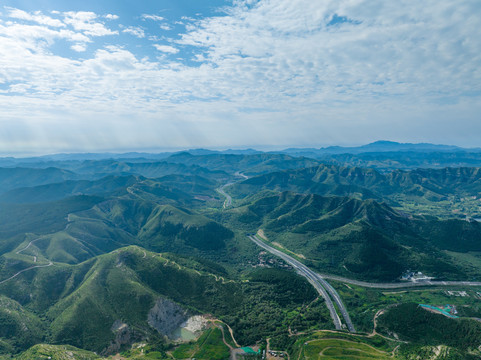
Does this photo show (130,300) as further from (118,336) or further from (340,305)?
(340,305)

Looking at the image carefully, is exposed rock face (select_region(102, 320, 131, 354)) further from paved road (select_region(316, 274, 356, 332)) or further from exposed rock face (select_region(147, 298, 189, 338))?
paved road (select_region(316, 274, 356, 332))

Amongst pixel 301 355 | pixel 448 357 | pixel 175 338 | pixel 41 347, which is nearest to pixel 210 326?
pixel 175 338

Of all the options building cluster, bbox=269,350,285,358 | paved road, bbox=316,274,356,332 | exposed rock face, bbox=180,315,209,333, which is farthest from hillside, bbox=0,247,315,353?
paved road, bbox=316,274,356,332

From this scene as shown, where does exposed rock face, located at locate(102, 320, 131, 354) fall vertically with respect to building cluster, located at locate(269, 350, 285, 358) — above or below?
below

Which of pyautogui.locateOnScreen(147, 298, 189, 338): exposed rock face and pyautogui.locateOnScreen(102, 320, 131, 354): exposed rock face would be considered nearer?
pyautogui.locateOnScreen(102, 320, 131, 354): exposed rock face

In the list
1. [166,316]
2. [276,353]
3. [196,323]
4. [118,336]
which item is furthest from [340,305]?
[118,336]
